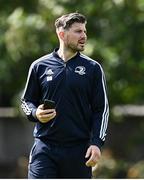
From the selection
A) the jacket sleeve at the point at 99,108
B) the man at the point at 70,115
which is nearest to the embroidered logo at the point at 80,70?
the man at the point at 70,115

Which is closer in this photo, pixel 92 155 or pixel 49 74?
pixel 92 155

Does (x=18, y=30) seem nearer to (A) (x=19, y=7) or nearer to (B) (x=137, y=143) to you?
(A) (x=19, y=7)

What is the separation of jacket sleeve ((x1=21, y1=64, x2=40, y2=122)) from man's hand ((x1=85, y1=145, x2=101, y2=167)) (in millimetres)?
606

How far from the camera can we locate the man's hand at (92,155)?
7.86 metres

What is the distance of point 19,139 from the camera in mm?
22078

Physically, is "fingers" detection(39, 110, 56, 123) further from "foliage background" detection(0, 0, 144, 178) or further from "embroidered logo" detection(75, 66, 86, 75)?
"foliage background" detection(0, 0, 144, 178)

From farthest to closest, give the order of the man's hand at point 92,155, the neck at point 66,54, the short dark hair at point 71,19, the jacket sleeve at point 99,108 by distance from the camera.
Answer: the neck at point 66,54
the short dark hair at point 71,19
the jacket sleeve at point 99,108
the man's hand at point 92,155

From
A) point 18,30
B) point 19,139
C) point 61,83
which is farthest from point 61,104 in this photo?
point 19,139

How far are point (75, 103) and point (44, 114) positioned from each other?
1.00ft

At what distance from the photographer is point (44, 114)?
801cm

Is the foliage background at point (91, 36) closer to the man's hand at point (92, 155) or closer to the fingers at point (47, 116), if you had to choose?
the fingers at point (47, 116)

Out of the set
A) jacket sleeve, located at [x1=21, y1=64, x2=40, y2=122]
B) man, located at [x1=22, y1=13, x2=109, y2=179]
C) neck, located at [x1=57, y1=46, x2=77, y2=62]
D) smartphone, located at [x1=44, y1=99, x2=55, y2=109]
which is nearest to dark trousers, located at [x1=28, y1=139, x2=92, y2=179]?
man, located at [x1=22, y1=13, x2=109, y2=179]

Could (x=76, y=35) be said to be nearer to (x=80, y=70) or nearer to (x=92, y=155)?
(x=80, y=70)

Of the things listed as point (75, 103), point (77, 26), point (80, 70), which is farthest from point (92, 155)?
point (77, 26)
